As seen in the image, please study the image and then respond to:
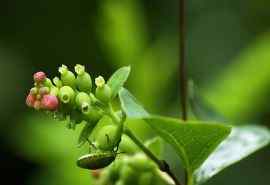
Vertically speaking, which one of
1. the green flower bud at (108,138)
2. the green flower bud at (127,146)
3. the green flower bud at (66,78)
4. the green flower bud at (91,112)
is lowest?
the green flower bud at (127,146)

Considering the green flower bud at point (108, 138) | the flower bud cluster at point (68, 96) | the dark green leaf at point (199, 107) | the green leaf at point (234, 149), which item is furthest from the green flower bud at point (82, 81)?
the dark green leaf at point (199, 107)

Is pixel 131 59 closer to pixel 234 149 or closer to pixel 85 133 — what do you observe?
pixel 234 149

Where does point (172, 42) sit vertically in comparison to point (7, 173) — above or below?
above

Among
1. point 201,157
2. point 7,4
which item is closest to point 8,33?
point 7,4

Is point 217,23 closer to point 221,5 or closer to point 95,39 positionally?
point 221,5

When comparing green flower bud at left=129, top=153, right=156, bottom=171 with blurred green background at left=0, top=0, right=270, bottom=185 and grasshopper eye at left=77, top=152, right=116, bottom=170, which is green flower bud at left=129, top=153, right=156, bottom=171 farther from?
blurred green background at left=0, top=0, right=270, bottom=185

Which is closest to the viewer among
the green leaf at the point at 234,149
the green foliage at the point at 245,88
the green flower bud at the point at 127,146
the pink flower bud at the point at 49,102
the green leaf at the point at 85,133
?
the pink flower bud at the point at 49,102

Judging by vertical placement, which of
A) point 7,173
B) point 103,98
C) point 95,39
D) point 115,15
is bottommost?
point 7,173

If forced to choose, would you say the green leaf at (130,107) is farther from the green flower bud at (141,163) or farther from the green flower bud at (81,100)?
the green flower bud at (141,163)
